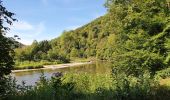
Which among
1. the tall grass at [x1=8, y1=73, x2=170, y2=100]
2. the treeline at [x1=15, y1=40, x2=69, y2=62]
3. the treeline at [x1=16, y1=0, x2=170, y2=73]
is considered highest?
the treeline at [x1=15, y1=40, x2=69, y2=62]

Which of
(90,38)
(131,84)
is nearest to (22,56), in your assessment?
(90,38)

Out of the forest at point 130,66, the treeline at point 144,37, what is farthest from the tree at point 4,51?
the treeline at point 144,37

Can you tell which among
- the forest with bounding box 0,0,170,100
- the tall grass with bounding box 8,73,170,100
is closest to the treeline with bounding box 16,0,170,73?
the forest with bounding box 0,0,170,100

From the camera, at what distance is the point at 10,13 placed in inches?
423

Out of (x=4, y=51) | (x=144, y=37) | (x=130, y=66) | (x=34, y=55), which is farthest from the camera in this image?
(x=34, y=55)

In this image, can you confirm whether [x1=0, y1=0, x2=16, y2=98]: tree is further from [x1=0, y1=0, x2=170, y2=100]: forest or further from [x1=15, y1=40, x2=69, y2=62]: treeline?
[x1=15, y1=40, x2=69, y2=62]: treeline

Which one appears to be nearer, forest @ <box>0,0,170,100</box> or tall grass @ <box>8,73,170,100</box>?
tall grass @ <box>8,73,170,100</box>

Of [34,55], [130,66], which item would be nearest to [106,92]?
[130,66]

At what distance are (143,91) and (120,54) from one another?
40.9 ft

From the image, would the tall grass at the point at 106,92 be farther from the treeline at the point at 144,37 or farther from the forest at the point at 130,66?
the treeline at the point at 144,37

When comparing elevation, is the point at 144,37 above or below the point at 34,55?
below

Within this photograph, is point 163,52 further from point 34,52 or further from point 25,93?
point 34,52

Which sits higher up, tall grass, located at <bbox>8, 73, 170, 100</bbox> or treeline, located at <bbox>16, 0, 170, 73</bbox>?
treeline, located at <bbox>16, 0, 170, 73</bbox>

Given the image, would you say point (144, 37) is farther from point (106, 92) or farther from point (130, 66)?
point (106, 92)
